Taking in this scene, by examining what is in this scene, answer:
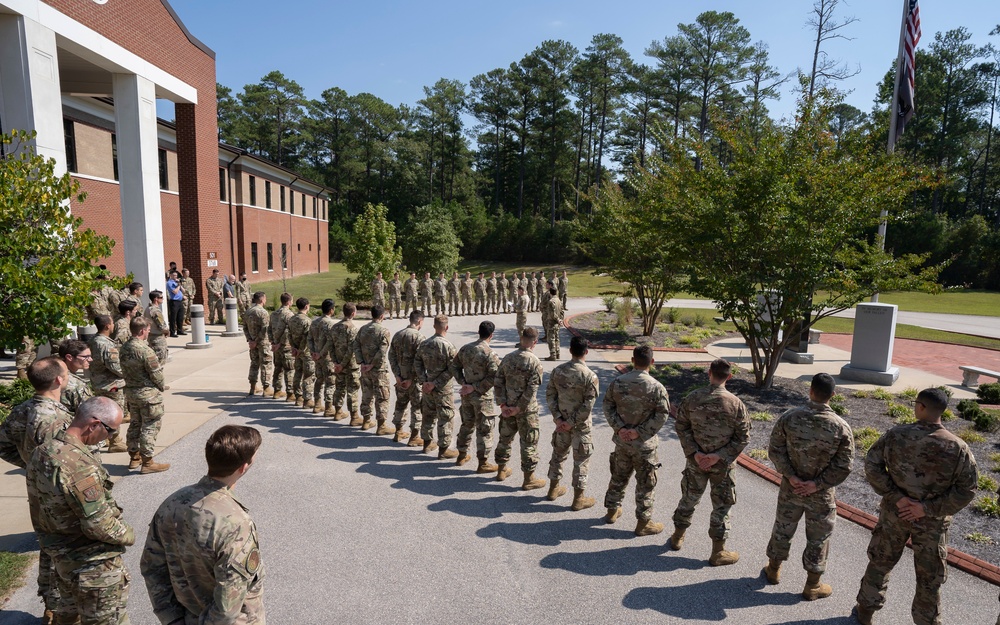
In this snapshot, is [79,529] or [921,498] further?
[921,498]

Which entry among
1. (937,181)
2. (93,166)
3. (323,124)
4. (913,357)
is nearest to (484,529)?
(937,181)

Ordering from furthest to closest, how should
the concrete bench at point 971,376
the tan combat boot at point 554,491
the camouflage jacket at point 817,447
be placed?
the concrete bench at point 971,376 → the tan combat boot at point 554,491 → the camouflage jacket at point 817,447

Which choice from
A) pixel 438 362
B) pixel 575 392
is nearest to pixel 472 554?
pixel 575 392

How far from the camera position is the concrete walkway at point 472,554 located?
15.2 ft

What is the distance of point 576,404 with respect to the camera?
249 inches

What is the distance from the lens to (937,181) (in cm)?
1097

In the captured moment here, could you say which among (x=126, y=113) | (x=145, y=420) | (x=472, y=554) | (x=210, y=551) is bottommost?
(x=472, y=554)

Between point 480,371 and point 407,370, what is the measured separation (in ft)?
5.04

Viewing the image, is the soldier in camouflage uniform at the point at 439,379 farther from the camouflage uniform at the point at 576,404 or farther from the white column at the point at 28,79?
the white column at the point at 28,79

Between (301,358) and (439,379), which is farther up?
(439,379)

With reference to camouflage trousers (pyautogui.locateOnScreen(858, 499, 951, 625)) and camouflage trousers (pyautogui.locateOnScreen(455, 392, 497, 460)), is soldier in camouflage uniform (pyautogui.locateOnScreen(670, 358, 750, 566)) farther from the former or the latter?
camouflage trousers (pyautogui.locateOnScreen(455, 392, 497, 460))

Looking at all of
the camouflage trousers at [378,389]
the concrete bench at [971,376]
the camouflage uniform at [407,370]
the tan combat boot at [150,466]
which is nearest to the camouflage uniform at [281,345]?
the camouflage trousers at [378,389]

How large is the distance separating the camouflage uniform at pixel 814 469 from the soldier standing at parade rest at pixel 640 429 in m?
1.16

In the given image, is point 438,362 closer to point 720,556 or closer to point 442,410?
point 442,410
